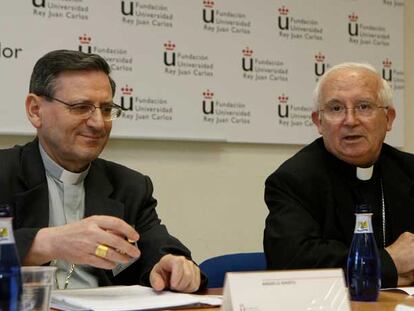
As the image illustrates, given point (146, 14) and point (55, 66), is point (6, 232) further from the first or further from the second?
point (146, 14)

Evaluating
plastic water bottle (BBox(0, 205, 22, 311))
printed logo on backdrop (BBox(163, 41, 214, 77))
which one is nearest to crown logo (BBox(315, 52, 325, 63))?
printed logo on backdrop (BBox(163, 41, 214, 77))

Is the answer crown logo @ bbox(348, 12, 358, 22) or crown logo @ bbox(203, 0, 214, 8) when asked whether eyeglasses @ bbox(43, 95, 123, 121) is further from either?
→ crown logo @ bbox(348, 12, 358, 22)

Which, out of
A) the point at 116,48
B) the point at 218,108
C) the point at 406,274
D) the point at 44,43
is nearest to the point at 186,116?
the point at 218,108

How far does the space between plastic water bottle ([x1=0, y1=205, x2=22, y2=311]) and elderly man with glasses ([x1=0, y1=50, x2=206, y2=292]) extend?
0.84 meters

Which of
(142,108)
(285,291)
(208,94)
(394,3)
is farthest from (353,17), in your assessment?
(285,291)

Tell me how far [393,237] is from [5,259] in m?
1.78

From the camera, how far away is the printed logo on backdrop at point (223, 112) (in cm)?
388

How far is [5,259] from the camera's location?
1423 millimetres

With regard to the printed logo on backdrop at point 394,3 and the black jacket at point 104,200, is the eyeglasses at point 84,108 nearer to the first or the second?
the black jacket at point 104,200

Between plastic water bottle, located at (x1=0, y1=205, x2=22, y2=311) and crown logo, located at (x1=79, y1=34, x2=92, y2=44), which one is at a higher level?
crown logo, located at (x1=79, y1=34, x2=92, y2=44)

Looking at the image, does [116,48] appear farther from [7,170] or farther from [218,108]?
[7,170]

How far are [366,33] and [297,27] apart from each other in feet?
1.68

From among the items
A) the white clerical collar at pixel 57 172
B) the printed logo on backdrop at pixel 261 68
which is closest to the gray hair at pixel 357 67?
the white clerical collar at pixel 57 172

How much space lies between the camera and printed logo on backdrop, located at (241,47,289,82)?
158 inches
